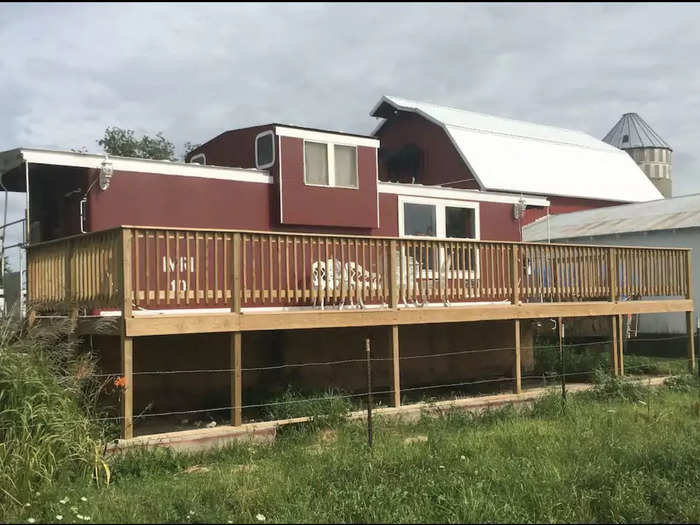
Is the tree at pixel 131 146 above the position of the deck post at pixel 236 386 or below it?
above

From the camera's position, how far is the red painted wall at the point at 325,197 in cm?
1163

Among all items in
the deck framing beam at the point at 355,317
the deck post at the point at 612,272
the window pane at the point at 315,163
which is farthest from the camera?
the deck post at the point at 612,272

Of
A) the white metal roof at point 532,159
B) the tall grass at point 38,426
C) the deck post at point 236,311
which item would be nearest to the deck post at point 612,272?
the deck post at point 236,311

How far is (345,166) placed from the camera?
12305 millimetres

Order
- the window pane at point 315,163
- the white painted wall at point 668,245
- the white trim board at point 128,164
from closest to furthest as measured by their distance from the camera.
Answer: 1. the white trim board at point 128,164
2. the window pane at point 315,163
3. the white painted wall at point 668,245

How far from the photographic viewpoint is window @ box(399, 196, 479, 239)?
13461mm

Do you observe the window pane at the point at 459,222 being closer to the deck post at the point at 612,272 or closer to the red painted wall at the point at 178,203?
the deck post at the point at 612,272

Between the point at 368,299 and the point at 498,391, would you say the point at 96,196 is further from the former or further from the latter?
the point at 498,391

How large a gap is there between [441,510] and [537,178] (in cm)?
2085

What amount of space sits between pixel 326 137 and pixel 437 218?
2.90 metres

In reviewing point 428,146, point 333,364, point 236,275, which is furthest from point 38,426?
point 428,146

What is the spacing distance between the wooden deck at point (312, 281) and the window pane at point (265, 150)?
1.57 metres

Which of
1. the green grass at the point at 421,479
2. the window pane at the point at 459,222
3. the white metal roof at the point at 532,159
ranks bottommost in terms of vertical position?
the green grass at the point at 421,479

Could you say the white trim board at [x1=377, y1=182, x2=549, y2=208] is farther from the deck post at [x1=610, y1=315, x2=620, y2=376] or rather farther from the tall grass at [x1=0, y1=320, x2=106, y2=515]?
the tall grass at [x1=0, y1=320, x2=106, y2=515]
